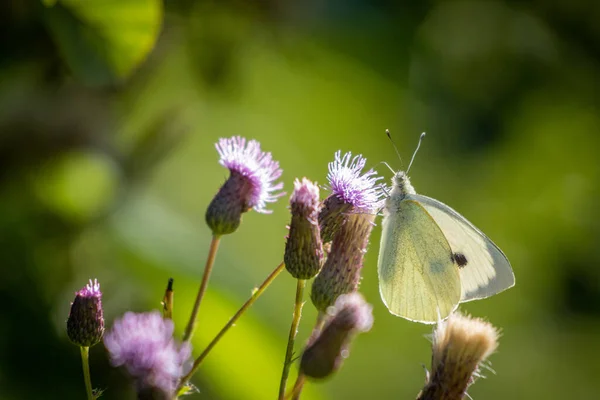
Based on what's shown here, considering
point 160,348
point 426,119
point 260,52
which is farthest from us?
point 426,119

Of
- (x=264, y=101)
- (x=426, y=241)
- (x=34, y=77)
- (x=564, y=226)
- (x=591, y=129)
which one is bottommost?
(x=34, y=77)

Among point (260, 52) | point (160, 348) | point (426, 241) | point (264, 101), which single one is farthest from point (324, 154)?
point (160, 348)

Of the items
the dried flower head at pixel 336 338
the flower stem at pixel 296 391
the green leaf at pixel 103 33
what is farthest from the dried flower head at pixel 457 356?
the green leaf at pixel 103 33

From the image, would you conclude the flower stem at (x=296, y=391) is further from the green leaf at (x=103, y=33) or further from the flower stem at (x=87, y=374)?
the green leaf at (x=103, y=33)

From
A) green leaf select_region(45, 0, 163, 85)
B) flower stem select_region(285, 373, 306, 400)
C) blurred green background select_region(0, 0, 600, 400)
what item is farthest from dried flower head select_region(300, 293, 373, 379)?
green leaf select_region(45, 0, 163, 85)

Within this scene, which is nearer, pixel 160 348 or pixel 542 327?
pixel 160 348

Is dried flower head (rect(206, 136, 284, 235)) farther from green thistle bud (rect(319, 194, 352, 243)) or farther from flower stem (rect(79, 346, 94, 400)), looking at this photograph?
flower stem (rect(79, 346, 94, 400))

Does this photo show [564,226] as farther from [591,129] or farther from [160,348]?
[160,348]
